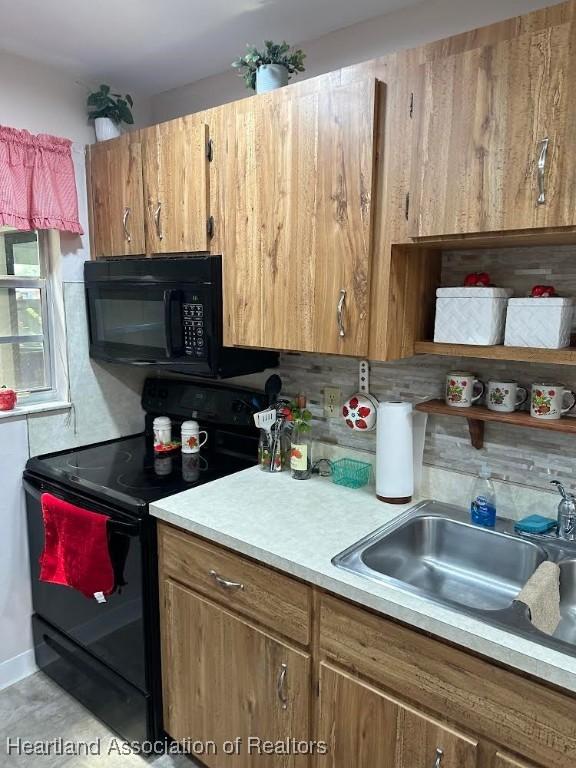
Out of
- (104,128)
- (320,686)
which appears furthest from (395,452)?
(104,128)

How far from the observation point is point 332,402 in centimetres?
197

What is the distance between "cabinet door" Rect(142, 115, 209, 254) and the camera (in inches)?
70.4

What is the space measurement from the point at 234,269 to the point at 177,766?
1.65 meters

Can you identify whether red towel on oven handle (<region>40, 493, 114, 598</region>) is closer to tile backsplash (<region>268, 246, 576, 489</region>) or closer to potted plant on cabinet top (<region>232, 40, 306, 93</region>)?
tile backsplash (<region>268, 246, 576, 489</region>)

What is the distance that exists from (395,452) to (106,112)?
1.73 metres

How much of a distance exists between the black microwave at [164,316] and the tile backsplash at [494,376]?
44 cm

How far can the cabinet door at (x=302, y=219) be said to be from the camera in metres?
1.44

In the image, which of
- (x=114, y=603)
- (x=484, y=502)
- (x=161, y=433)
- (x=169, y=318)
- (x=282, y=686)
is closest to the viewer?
(x=282, y=686)

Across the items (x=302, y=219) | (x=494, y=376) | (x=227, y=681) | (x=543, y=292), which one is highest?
(x=302, y=219)

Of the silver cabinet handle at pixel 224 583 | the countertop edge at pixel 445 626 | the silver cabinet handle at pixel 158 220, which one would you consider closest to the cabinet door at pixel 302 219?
the silver cabinet handle at pixel 158 220

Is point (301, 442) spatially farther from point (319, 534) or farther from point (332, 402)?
point (319, 534)

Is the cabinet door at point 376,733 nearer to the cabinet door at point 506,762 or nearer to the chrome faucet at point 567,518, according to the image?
the cabinet door at point 506,762

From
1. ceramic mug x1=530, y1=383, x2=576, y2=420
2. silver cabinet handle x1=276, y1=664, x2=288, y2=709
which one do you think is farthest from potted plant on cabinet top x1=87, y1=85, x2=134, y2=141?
silver cabinet handle x1=276, y1=664, x2=288, y2=709

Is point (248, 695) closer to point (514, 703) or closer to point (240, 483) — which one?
point (240, 483)
